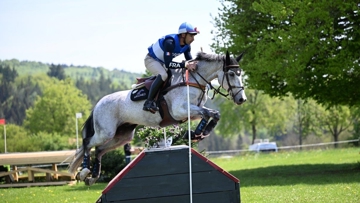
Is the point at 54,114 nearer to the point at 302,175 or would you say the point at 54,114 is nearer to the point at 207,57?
the point at 302,175

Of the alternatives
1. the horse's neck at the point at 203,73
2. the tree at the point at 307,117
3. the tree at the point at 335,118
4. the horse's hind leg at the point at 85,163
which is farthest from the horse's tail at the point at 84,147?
the tree at the point at 307,117

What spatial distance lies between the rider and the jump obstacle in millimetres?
1517

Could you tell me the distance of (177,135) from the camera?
13930 millimetres

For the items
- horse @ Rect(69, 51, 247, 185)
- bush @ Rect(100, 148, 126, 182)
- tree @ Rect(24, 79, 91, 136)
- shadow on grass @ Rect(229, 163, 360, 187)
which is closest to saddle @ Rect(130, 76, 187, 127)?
horse @ Rect(69, 51, 247, 185)

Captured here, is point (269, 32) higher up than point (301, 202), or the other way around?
point (269, 32)

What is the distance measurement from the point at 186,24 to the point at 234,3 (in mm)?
12298

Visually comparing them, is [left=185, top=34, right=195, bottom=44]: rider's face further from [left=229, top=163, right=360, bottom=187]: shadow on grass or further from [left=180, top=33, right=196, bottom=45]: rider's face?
[left=229, top=163, right=360, bottom=187]: shadow on grass

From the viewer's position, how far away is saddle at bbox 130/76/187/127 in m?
8.59

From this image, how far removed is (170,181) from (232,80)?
6.97 ft

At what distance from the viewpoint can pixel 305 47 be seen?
16.8m

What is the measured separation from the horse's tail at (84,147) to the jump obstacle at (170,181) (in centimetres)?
263

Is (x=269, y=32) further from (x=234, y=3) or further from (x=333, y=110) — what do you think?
(x=333, y=110)

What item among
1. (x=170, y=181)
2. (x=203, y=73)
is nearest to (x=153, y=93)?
(x=203, y=73)

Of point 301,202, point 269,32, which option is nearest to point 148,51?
point 301,202
